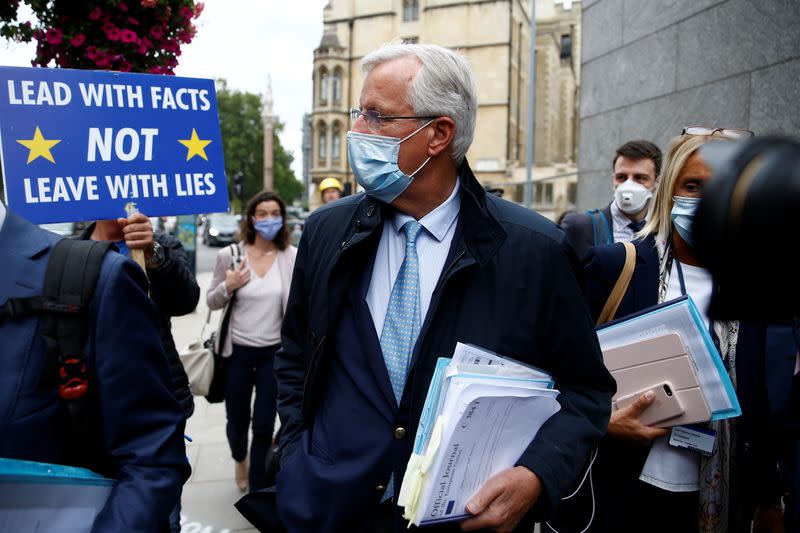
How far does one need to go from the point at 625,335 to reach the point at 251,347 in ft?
9.99

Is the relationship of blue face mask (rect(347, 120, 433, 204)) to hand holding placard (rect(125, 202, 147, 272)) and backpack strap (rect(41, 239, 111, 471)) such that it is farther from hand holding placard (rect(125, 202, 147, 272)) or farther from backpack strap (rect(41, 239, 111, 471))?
hand holding placard (rect(125, 202, 147, 272))

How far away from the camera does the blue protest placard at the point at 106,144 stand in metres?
2.62

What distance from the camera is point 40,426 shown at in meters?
1.50

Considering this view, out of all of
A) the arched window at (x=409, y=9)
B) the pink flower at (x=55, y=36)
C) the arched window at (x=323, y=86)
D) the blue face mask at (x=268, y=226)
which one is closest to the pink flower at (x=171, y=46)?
the pink flower at (x=55, y=36)

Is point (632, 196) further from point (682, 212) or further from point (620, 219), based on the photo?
point (682, 212)

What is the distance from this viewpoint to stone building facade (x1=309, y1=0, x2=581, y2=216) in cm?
4762

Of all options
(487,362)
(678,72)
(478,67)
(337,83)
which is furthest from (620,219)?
(337,83)

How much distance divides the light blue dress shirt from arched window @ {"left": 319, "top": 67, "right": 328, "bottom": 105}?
5351 cm

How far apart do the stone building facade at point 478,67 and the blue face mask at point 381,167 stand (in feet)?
124

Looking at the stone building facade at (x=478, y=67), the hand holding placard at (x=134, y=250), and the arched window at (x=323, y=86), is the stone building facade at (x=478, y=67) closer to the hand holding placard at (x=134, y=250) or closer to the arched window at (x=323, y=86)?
the arched window at (x=323, y=86)

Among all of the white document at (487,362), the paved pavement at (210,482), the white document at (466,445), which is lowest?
the paved pavement at (210,482)

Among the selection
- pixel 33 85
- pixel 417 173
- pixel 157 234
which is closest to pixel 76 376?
pixel 417 173

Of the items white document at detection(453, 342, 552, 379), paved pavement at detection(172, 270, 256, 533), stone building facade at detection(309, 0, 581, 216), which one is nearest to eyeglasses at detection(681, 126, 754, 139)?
white document at detection(453, 342, 552, 379)

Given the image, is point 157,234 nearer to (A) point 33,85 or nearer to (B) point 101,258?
(A) point 33,85
